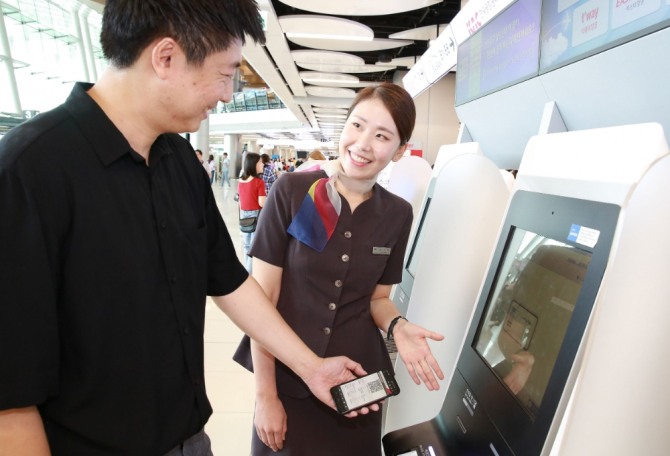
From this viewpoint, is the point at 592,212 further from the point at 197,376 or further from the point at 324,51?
the point at 324,51

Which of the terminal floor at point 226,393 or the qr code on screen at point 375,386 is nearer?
the qr code on screen at point 375,386

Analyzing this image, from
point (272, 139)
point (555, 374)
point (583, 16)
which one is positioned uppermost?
point (583, 16)

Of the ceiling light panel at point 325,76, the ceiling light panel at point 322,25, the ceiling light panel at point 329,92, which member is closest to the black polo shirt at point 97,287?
the ceiling light panel at point 322,25

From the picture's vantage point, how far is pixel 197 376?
41.6 inches

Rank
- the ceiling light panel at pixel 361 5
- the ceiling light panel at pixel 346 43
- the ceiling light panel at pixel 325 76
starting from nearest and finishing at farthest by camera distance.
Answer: the ceiling light panel at pixel 361 5, the ceiling light panel at pixel 346 43, the ceiling light panel at pixel 325 76

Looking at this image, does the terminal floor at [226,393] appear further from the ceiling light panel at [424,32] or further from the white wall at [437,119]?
the white wall at [437,119]

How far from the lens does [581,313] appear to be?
0.74m

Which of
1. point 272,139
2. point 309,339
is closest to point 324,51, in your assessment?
point 309,339

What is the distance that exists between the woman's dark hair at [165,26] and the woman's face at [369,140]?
56 centimetres

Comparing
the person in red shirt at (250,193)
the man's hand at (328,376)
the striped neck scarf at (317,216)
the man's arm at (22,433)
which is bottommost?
the person in red shirt at (250,193)

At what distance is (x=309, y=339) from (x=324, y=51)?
7.50m

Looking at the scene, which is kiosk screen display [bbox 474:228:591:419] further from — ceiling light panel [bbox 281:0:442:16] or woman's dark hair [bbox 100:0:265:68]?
ceiling light panel [bbox 281:0:442:16]

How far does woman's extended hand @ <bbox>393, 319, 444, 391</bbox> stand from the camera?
114 cm

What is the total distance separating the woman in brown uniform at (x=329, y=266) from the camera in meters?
1.36
